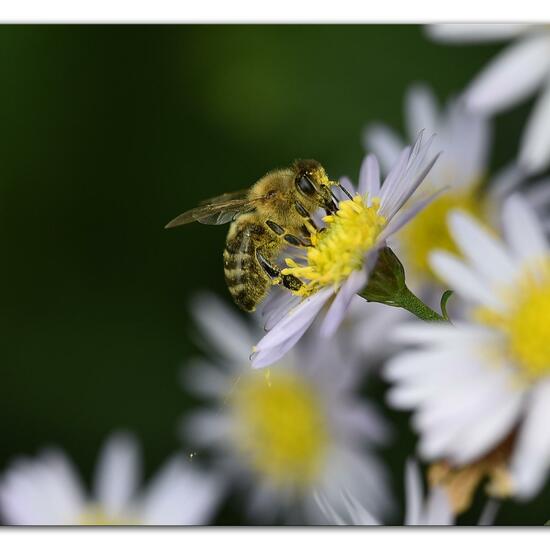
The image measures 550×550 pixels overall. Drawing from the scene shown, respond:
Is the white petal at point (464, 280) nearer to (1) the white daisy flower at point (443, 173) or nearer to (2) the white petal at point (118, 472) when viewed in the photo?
(1) the white daisy flower at point (443, 173)

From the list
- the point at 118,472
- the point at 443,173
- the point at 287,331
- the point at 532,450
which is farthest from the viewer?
the point at 118,472

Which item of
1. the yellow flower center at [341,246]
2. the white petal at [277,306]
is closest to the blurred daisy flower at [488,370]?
the yellow flower center at [341,246]

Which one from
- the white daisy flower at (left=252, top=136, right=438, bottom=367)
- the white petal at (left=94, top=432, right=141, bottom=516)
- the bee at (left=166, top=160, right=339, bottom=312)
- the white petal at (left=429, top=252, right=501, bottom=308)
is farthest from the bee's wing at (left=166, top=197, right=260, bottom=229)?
the white petal at (left=94, top=432, right=141, bottom=516)

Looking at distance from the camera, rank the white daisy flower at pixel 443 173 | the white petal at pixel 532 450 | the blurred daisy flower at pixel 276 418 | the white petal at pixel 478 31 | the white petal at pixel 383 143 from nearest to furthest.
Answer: the white petal at pixel 532 450 → the white petal at pixel 478 31 → the white daisy flower at pixel 443 173 → the white petal at pixel 383 143 → the blurred daisy flower at pixel 276 418

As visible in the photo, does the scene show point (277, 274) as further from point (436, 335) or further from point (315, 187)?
point (436, 335)

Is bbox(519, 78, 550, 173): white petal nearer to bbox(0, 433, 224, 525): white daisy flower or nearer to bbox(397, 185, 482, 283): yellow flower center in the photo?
bbox(397, 185, 482, 283): yellow flower center

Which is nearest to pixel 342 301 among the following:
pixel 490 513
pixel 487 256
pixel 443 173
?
pixel 487 256
